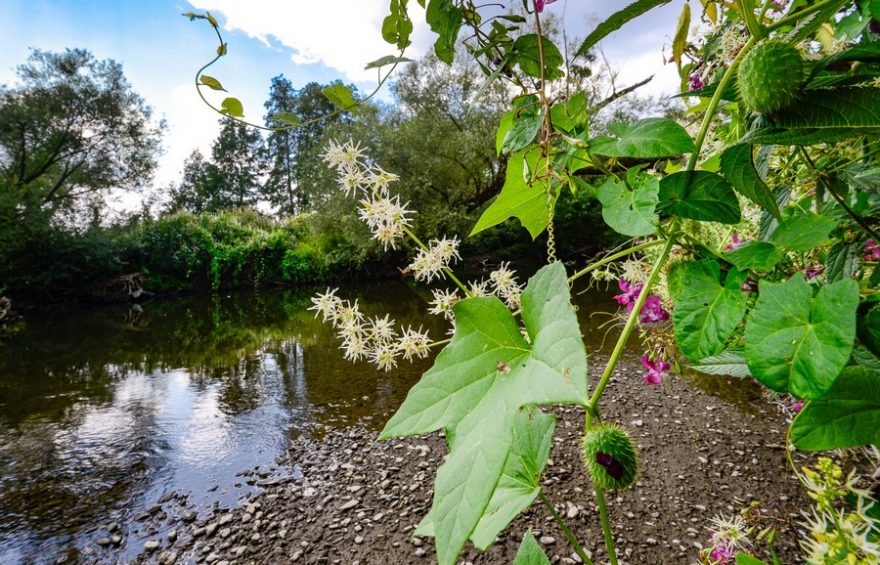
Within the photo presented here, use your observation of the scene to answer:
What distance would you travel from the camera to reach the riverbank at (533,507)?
7.57 feet

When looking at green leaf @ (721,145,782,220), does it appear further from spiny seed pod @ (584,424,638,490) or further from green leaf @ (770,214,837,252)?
spiny seed pod @ (584,424,638,490)

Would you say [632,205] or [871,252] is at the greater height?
[632,205]

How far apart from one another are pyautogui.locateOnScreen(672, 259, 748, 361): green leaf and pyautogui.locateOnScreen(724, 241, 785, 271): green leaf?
0.8 inches

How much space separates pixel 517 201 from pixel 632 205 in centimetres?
19

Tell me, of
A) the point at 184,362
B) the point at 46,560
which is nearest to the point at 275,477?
the point at 46,560

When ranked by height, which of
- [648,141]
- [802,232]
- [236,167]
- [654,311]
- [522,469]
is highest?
[236,167]

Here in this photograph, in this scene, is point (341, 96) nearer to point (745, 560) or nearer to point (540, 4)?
point (540, 4)

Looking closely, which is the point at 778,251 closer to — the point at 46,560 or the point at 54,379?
the point at 46,560

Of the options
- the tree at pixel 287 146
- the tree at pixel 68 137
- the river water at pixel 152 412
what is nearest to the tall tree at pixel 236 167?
the tree at pixel 287 146

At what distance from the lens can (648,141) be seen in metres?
0.46

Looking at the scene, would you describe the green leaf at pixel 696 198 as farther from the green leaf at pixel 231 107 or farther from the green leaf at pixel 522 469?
the green leaf at pixel 231 107

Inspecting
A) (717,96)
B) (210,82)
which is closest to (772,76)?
(717,96)

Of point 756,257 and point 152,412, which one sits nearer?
point 756,257

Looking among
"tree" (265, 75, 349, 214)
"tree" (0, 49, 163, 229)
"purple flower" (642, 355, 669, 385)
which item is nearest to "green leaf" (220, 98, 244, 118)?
"purple flower" (642, 355, 669, 385)
